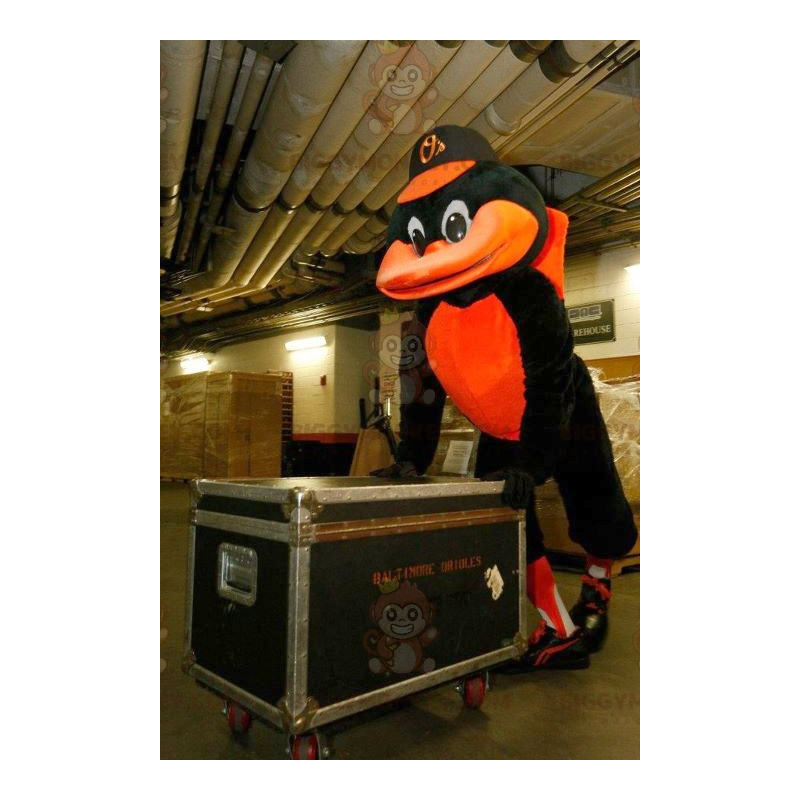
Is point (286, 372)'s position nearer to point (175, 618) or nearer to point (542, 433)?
point (175, 618)

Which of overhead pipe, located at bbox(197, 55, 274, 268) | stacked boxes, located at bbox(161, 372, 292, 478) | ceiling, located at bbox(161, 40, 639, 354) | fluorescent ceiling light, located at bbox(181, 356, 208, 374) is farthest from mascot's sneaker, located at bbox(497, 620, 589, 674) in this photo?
fluorescent ceiling light, located at bbox(181, 356, 208, 374)

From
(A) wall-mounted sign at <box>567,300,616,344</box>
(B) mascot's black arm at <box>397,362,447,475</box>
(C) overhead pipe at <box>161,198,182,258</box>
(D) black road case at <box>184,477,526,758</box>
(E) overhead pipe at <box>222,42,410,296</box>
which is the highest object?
(C) overhead pipe at <box>161,198,182,258</box>

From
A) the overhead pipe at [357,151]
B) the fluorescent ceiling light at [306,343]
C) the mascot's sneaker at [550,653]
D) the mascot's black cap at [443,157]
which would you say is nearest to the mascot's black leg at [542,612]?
the mascot's sneaker at [550,653]

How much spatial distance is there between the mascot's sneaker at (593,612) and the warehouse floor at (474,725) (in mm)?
91

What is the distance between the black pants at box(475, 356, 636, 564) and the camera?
6.30 feet

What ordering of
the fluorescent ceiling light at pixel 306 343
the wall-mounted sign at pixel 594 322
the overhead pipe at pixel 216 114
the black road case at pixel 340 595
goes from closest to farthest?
the black road case at pixel 340 595 → the overhead pipe at pixel 216 114 → the wall-mounted sign at pixel 594 322 → the fluorescent ceiling light at pixel 306 343

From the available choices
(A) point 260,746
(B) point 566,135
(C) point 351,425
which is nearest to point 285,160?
(B) point 566,135

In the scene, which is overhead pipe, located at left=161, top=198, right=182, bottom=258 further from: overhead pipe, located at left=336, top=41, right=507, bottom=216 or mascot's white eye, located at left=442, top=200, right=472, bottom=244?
mascot's white eye, located at left=442, top=200, right=472, bottom=244

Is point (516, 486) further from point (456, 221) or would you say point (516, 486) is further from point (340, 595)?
point (456, 221)

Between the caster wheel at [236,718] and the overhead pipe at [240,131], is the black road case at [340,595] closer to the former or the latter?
the caster wheel at [236,718]

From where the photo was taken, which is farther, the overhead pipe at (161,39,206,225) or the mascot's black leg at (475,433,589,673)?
the mascot's black leg at (475,433,589,673)

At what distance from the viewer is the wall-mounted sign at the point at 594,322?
15.0ft

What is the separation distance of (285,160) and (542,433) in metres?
2.07

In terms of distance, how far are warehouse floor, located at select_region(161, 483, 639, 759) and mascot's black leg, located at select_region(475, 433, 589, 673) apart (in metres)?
0.04
